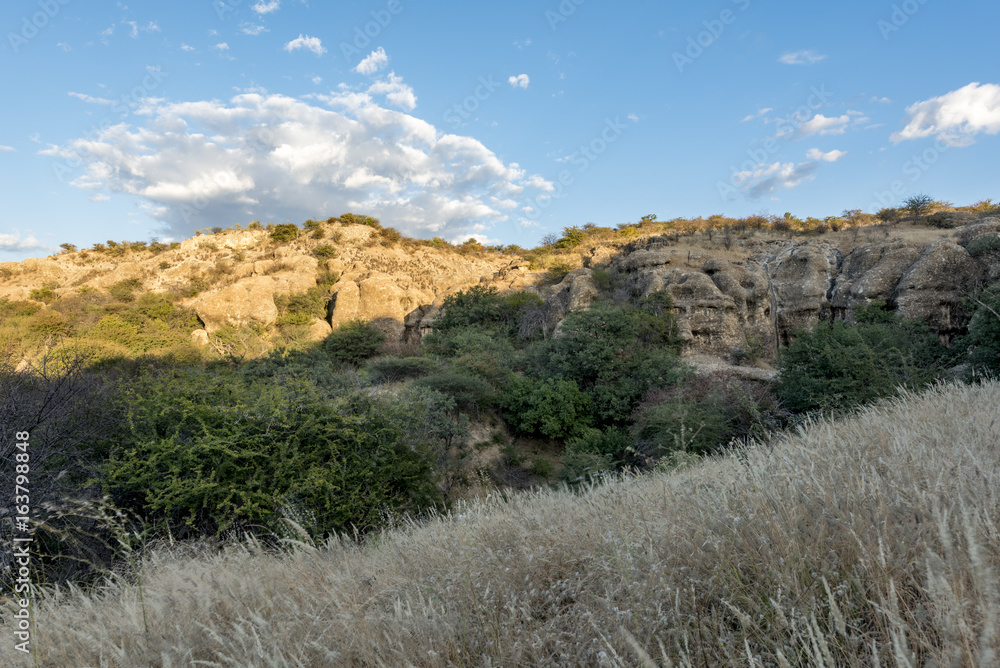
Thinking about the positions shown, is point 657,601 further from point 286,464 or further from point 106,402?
point 106,402

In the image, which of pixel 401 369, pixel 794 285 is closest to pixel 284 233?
pixel 401 369

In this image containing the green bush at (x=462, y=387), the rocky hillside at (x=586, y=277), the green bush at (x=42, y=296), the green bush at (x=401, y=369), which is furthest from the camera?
the green bush at (x=42, y=296)

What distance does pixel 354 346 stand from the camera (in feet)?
81.5

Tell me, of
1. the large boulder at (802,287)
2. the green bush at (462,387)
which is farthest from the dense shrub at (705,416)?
the large boulder at (802,287)

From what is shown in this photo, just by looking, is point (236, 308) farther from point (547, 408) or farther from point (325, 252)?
point (547, 408)

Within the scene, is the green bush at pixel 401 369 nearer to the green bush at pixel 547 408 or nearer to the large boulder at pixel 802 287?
the green bush at pixel 547 408

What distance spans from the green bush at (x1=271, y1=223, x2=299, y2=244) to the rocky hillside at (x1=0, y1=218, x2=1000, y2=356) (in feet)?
2.39

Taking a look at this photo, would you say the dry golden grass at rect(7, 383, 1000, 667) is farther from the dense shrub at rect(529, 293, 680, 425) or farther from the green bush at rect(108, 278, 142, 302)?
the green bush at rect(108, 278, 142, 302)

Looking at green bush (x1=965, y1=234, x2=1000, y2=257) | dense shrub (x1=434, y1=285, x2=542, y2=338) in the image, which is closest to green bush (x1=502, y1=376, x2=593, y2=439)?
dense shrub (x1=434, y1=285, x2=542, y2=338)

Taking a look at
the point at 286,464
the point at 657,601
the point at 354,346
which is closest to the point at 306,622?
the point at 657,601

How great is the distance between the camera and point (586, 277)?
25672mm

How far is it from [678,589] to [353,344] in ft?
81.5

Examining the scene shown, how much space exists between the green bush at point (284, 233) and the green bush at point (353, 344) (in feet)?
59.1

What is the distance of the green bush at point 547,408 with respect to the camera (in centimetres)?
1533
